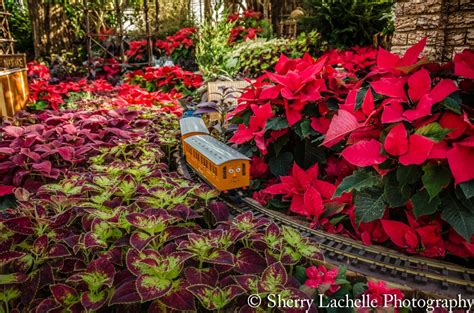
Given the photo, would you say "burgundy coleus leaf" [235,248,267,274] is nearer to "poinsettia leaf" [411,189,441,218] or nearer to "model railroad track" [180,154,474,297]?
"model railroad track" [180,154,474,297]

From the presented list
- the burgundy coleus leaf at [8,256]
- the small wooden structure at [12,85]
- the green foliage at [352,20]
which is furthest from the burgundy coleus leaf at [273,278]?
the green foliage at [352,20]

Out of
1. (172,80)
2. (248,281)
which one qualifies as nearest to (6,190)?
(248,281)

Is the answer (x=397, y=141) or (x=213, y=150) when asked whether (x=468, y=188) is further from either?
(x=213, y=150)

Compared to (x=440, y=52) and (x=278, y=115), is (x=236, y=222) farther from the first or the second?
(x=440, y=52)

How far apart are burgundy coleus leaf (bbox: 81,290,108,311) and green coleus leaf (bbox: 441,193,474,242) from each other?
96 centimetres

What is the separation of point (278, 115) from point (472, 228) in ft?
3.11

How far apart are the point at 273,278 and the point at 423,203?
0.52 metres

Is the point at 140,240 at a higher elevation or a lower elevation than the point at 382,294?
higher

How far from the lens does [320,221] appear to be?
1428 mm

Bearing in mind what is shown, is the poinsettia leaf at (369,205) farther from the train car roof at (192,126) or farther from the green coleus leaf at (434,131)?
the train car roof at (192,126)

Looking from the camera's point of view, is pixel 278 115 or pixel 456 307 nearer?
pixel 456 307

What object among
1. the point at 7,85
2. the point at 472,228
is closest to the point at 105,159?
the point at 472,228

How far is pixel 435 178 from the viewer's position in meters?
1.07

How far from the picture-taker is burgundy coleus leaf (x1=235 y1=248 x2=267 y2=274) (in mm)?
1005
